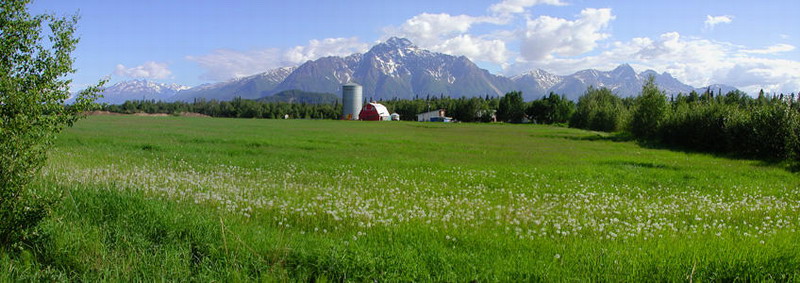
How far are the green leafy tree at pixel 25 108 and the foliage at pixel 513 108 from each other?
168818 millimetres

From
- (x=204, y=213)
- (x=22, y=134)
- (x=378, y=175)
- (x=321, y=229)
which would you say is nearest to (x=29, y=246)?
(x=22, y=134)

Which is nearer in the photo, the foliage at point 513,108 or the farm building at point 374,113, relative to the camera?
the foliage at point 513,108

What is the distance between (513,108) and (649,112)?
117 m

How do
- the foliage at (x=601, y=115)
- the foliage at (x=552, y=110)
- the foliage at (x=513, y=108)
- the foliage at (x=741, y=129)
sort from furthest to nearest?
1. the foliage at (x=513, y=108)
2. the foliage at (x=552, y=110)
3. the foliage at (x=601, y=115)
4. the foliage at (x=741, y=129)

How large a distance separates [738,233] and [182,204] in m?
11.5

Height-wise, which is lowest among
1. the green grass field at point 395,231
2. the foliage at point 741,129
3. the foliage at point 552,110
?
the green grass field at point 395,231

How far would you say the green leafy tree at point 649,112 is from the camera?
51.0 metres

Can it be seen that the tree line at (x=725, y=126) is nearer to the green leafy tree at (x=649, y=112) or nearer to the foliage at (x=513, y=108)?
the green leafy tree at (x=649, y=112)

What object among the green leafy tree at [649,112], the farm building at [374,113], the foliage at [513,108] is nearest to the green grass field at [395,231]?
the green leafy tree at [649,112]

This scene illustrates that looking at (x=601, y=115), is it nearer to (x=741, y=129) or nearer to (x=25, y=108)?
(x=741, y=129)

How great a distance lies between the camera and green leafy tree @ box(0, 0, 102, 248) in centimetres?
600

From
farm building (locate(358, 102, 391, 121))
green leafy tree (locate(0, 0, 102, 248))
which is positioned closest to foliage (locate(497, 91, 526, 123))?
farm building (locate(358, 102, 391, 121))

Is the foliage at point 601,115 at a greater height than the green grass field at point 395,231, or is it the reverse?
the foliage at point 601,115

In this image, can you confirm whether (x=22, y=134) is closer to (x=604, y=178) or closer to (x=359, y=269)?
(x=359, y=269)
